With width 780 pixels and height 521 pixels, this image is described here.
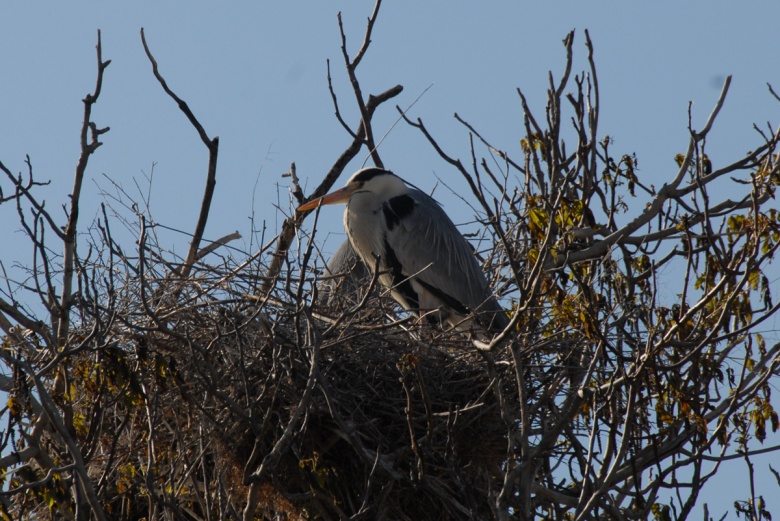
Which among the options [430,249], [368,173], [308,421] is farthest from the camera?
[368,173]

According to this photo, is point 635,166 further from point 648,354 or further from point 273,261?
point 273,261

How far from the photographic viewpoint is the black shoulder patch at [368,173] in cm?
659

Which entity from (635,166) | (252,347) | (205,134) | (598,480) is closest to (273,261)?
(205,134)

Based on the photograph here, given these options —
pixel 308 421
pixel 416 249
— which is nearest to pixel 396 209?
pixel 416 249

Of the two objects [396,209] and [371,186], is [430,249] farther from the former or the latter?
[371,186]

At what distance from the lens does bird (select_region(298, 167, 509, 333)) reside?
629 centimetres

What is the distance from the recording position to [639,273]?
402 centimetres

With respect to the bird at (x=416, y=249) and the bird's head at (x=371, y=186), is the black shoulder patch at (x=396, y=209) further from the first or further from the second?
the bird's head at (x=371, y=186)

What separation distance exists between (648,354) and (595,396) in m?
0.26

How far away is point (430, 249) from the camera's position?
6348 mm

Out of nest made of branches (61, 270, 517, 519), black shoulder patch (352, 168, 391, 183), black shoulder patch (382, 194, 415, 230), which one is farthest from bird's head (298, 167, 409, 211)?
nest made of branches (61, 270, 517, 519)

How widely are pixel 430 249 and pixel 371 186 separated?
0.59 m

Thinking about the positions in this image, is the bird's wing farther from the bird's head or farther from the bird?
the bird's head

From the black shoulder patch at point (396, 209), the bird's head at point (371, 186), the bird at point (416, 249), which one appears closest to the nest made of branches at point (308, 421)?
the bird at point (416, 249)
